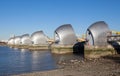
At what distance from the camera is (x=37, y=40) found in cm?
7644

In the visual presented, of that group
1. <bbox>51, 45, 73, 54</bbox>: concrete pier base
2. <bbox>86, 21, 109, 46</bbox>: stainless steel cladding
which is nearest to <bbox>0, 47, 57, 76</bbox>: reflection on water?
<bbox>51, 45, 73, 54</bbox>: concrete pier base

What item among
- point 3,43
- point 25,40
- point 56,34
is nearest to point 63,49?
point 56,34

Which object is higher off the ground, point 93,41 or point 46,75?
point 93,41

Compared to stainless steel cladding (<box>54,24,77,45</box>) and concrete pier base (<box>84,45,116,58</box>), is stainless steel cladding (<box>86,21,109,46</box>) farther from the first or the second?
stainless steel cladding (<box>54,24,77,45</box>)

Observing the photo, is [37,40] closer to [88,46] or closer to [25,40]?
[25,40]

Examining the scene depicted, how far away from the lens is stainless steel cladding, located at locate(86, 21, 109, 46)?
39812 millimetres

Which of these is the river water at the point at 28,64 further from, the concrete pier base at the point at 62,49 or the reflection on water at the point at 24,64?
the concrete pier base at the point at 62,49

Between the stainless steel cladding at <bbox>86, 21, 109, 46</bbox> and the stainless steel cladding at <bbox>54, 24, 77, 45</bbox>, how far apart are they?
37.0 ft

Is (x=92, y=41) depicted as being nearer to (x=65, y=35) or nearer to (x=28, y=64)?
(x=28, y=64)

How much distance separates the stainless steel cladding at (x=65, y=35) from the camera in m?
52.8

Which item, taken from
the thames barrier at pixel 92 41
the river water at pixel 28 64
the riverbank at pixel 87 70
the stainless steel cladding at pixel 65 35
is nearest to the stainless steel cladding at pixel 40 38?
the thames barrier at pixel 92 41

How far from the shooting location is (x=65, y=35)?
175 feet

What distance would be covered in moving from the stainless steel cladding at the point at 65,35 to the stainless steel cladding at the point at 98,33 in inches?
444

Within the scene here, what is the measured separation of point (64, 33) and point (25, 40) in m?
47.0
